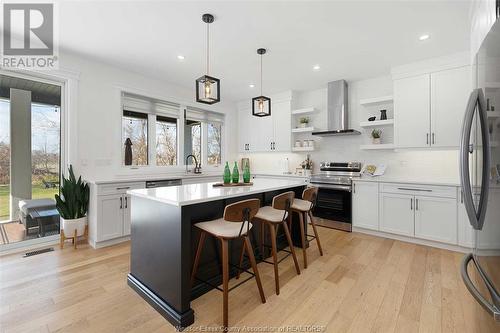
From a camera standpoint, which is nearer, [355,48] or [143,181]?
[355,48]

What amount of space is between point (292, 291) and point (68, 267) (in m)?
2.49

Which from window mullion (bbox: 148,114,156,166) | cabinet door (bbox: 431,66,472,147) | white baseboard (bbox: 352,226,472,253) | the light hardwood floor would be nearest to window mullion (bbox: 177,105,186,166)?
window mullion (bbox: 148,114,156,166)

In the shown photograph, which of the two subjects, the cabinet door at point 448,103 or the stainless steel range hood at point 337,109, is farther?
the stainless steel range hood at point 337,109

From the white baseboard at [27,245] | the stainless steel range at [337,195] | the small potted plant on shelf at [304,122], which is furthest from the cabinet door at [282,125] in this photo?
the white baseboard at [27,245]

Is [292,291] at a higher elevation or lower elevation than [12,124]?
lower

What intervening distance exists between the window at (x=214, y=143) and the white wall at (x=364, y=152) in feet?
4.68

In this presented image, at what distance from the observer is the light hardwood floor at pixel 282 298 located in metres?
1.80

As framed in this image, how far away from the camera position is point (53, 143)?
137 inches

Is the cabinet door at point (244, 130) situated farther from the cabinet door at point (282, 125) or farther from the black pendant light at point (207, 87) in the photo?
the black pendant light at point (207, 87)

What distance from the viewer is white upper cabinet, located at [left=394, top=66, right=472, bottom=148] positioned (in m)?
3.35

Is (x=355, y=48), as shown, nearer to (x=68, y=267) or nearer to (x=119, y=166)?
(x=119, y=166)

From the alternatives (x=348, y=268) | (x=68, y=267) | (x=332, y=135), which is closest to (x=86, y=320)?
(x=68, y=267)

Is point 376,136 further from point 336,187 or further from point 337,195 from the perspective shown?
point 337,195

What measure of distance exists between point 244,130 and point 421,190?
153 inches
